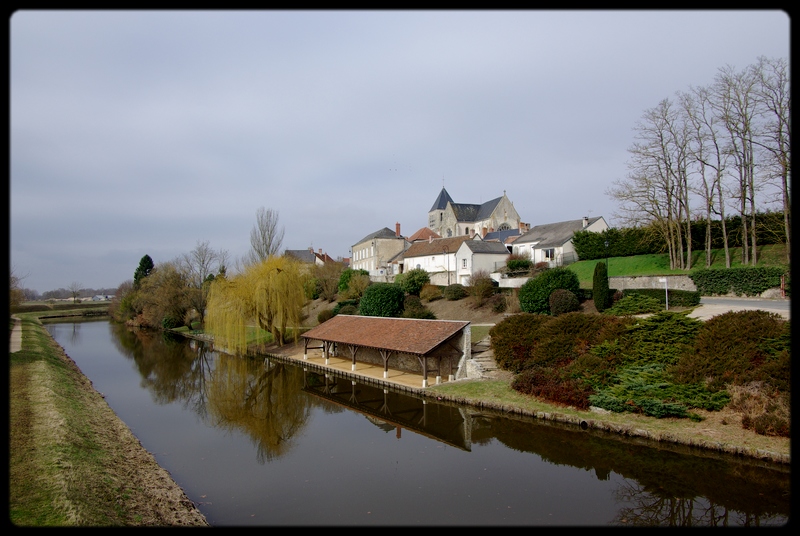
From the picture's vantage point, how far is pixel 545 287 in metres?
24.7

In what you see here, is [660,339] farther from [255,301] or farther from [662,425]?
[255,301]

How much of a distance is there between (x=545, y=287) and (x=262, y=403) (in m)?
15.2

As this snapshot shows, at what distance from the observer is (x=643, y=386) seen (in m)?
13.9

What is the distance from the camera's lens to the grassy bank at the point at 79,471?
7.09 m

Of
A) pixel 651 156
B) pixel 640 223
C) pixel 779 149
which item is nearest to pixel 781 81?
pixel 779 149

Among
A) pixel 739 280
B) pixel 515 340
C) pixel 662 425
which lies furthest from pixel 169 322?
pixel 739 280

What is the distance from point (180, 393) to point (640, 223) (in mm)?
28920

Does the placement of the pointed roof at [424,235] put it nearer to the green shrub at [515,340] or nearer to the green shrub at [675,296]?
the green shrub at [675,296]

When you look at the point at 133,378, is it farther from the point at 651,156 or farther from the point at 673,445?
the point at 651,156

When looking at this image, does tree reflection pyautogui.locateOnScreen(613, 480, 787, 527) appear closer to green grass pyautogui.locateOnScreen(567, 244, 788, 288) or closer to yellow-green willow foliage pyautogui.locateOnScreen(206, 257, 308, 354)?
green grass pyautogui.locateOnScreen(567, 244, 788, 288)

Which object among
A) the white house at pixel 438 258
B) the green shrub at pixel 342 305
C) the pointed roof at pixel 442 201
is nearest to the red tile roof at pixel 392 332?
the green shrub at pixel 342 305

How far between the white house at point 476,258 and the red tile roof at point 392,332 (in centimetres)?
1680
